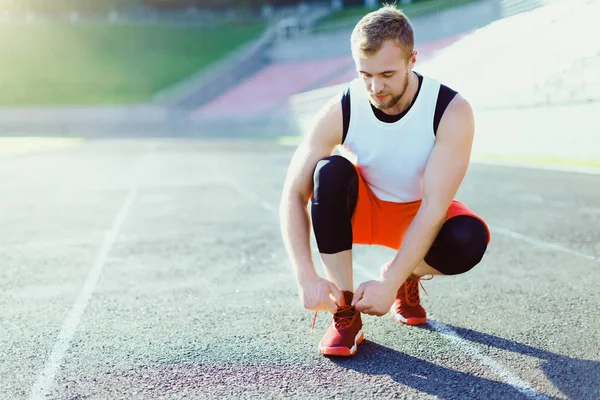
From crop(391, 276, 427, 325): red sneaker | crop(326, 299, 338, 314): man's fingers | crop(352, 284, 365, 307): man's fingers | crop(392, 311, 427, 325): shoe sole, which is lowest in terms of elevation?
crop(392, 311, 427, 325): shoe sole

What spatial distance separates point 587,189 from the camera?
8.85 meters

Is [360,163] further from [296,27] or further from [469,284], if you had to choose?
[296,27]

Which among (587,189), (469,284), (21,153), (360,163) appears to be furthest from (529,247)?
(21,153)

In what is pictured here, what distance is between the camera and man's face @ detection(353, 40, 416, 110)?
289 cm

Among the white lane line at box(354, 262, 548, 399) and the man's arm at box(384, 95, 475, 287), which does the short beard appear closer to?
the man's arm at box(384, 95, 475, 287)

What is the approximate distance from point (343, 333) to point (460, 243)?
0.74 metres

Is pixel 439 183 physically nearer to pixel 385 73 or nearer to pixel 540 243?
pixel 385 73

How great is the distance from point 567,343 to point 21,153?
1761 centimetres

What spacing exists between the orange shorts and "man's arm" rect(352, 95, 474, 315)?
34 cm

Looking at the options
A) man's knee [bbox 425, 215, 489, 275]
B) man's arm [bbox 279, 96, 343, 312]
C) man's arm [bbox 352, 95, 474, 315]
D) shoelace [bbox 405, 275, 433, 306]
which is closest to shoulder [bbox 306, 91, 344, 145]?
man's arm [bbox 279, 96, 343, 312]

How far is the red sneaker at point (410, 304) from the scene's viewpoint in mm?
3578

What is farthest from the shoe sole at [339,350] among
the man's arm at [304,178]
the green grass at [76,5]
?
the green grass at [76,5]

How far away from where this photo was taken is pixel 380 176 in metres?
3.37

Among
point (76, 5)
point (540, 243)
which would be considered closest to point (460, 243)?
point (540, 243)
